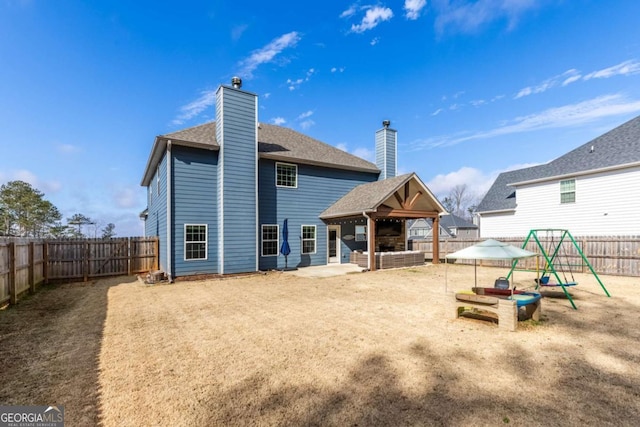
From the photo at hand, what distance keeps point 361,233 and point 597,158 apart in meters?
14.3

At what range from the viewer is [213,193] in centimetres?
1330

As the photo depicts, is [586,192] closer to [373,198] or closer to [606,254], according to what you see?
[606,254]

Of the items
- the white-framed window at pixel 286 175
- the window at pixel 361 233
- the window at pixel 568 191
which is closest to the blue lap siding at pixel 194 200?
the white-framed window at pixel 286 175

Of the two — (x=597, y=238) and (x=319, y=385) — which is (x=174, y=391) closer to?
(x=319, y=385)

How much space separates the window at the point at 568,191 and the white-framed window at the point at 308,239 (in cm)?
1568

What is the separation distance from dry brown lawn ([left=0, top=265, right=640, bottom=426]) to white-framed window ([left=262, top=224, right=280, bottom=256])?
6.65 meters

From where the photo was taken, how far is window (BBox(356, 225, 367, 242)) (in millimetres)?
17406

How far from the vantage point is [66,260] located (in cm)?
1227

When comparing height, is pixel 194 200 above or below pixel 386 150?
below

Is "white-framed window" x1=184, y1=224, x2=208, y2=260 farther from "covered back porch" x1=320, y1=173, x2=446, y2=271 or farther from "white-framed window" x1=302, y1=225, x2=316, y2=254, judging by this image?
"covered back porch" x1=320, y1=173, x2=446, y2=271

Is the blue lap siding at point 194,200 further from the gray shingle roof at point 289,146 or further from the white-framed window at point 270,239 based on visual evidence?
the white-framed window at point 270,239

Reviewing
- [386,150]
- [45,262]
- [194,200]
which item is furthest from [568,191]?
[45,262]

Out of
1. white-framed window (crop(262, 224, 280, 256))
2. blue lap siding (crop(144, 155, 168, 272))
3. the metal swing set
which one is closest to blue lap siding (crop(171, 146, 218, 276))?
blue lap siding (crop(144, 155, 168, 272))

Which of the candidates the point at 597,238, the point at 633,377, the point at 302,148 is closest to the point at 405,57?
the point at 302,148
